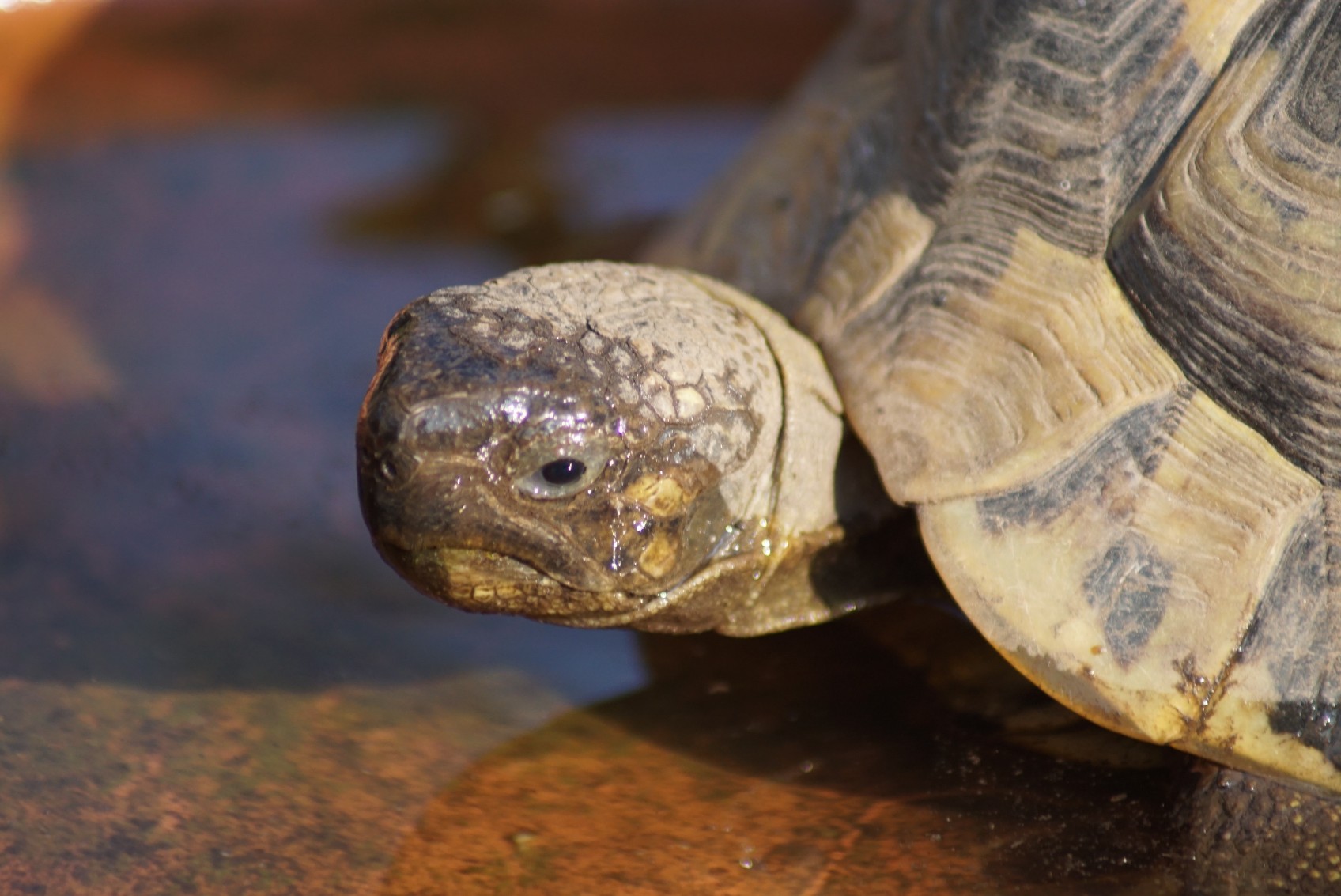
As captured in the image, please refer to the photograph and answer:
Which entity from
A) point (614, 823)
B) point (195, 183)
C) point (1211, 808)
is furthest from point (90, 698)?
point (195, 183)

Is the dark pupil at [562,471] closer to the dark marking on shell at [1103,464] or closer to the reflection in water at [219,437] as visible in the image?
the reflection in water at [219,437]

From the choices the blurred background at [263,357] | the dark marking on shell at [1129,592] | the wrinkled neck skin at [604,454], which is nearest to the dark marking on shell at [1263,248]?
the dark marking on shell at [1129,592]

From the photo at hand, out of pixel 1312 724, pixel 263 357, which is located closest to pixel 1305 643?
pixel 1312 724

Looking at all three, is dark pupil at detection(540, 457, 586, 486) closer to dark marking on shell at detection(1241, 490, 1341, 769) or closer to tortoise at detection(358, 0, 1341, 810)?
tortoise at detection(358, 0, 1341, 810)

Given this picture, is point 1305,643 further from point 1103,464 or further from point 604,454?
point 604,454

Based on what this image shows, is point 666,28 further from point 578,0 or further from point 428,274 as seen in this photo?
point 428,274

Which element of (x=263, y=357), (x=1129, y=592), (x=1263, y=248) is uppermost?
(x=1263, y=248)
